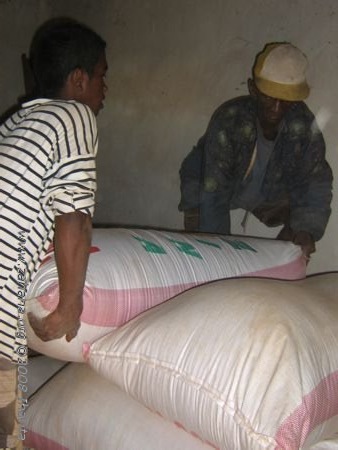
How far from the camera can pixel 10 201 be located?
97cm

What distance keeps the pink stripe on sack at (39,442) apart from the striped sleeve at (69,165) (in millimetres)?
528

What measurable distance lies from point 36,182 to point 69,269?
157 mm

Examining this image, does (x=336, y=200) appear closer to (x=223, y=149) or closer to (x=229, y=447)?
(x=223, y=149)

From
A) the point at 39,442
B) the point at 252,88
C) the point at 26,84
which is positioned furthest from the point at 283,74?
the point at 26,84

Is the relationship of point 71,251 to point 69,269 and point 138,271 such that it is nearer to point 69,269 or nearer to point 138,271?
point 69,269

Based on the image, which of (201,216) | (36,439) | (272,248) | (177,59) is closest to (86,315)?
(36,439)

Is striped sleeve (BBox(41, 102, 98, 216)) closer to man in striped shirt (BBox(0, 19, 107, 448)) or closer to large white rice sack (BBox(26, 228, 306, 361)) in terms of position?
man in striped shirt (BBox(0, 19, 107, 448))

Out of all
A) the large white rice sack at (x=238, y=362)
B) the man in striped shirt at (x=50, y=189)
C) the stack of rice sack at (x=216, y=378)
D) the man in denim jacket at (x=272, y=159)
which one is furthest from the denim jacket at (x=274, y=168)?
the man in striped shirt at (x=50, y=189)

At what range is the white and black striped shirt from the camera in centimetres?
97

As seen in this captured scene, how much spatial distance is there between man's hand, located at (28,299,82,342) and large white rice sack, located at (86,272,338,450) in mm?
82

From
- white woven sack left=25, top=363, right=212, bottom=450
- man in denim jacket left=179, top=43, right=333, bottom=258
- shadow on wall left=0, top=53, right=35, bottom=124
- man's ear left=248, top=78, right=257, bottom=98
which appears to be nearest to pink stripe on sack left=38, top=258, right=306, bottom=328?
white woven sack left=25, top=363, right=212, bottom=450

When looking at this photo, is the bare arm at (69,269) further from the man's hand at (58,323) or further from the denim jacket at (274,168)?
the denim jacket at (274,168)

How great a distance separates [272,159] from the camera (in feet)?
6.55

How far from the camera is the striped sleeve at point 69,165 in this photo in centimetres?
98
